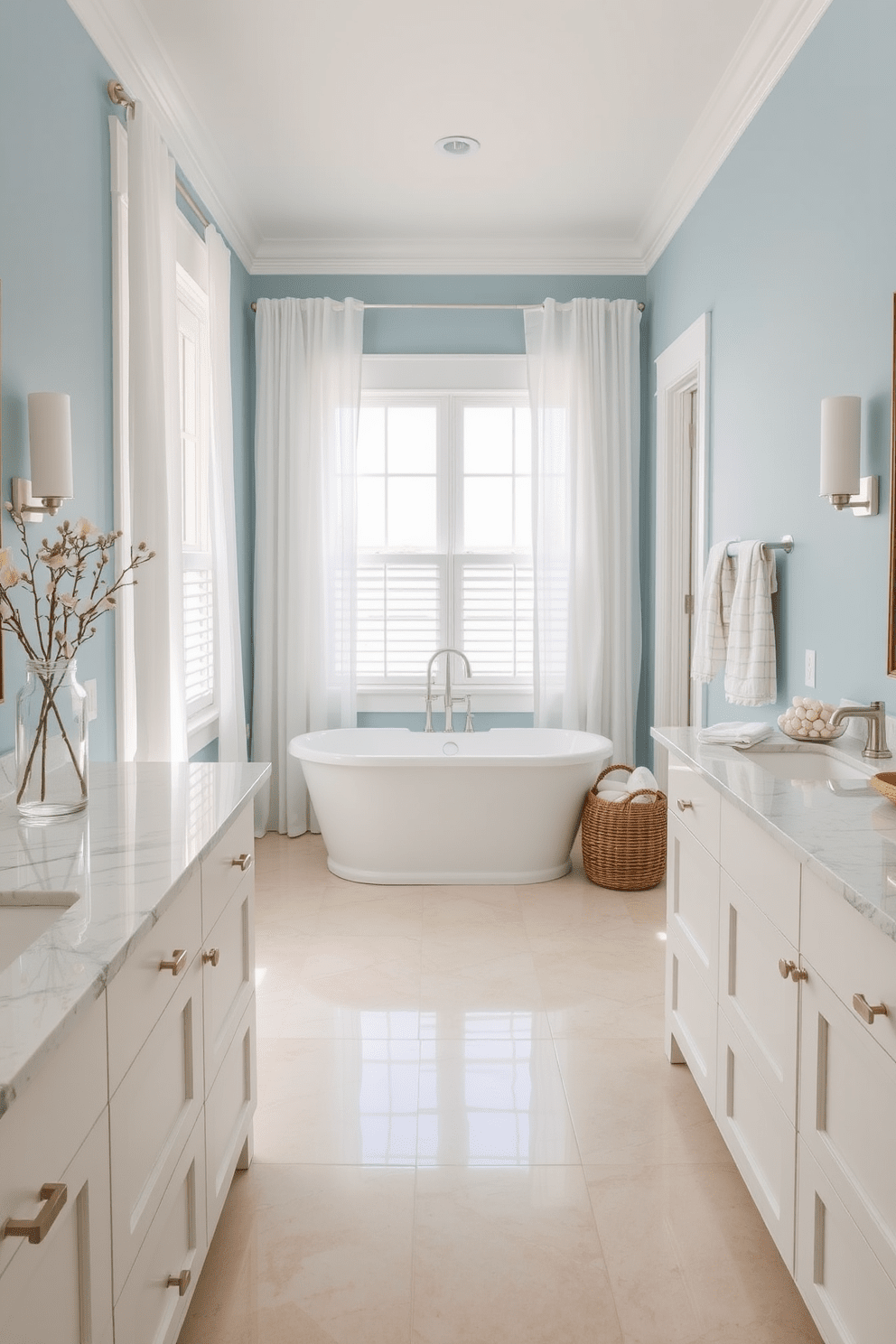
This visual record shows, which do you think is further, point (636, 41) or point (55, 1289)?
point (636, 41)

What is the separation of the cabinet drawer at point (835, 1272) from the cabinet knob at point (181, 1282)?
95 cm

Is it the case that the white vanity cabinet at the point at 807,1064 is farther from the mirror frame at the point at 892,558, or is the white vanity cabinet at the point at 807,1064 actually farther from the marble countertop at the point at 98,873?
the marble countertop at the point at 98,873

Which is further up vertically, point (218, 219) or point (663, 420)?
point (218, 219)

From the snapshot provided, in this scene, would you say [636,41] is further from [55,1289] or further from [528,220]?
[55,1289]

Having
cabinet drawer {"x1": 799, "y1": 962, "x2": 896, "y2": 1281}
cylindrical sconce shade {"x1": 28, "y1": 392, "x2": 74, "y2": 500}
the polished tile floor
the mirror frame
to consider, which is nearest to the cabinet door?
the polished tile floor

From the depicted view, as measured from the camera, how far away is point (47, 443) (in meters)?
2.23

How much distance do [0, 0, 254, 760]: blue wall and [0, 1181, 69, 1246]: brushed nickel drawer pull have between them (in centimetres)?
135

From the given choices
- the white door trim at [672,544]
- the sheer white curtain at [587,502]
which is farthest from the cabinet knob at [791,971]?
the sheer white curtain at [587,502]

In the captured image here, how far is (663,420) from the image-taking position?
15.4ft

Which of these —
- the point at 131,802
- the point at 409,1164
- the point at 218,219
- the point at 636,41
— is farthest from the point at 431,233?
the point at 409,1164

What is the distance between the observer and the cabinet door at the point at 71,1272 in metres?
0.93

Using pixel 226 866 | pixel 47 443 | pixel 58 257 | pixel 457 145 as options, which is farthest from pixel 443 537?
pixel 226 866

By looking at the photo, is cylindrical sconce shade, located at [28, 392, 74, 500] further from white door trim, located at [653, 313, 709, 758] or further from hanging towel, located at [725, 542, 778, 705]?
white door trim, located at [653, 313, 709, 758]

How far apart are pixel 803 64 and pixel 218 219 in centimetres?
244
